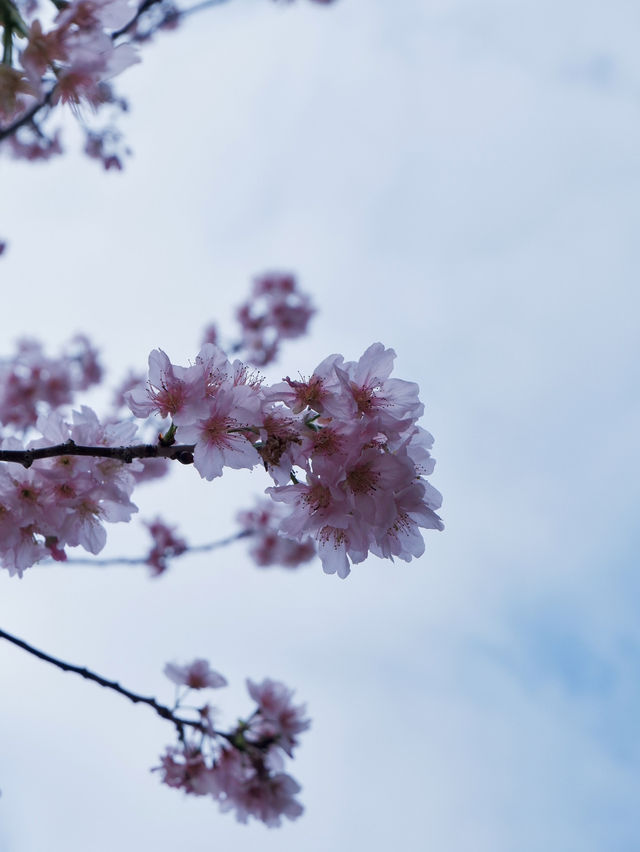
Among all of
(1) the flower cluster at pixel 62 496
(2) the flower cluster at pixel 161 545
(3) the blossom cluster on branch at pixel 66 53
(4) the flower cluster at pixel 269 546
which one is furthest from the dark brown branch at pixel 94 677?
(4) the flower cluster at pixel 269 546

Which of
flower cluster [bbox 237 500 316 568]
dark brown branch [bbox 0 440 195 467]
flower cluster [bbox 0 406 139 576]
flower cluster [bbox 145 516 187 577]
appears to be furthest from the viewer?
flower cluster [bbox 237 500 316 568]

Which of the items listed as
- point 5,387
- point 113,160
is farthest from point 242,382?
point 5,387

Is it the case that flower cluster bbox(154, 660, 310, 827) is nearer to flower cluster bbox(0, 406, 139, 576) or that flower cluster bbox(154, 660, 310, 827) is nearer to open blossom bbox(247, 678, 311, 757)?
open blossom bbox(247, 678, 311, 757)

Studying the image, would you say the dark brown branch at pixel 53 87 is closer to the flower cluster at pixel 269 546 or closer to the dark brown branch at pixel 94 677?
the dark brown branch at pixel 94 677

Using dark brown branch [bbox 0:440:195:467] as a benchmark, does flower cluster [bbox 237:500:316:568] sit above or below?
above

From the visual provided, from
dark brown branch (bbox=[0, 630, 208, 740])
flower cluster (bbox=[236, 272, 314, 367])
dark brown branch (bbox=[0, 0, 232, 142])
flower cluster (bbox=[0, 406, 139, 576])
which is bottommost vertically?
dark brown branch (bbox=[0, 630, 208, 740])

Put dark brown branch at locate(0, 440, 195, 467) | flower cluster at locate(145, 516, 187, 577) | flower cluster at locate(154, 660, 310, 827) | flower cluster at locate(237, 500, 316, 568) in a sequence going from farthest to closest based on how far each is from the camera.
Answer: flower cluster at locate(237, 500, 316, 568)
flower cluster at locate(145, 516, 187, 577)
flower cluster at locate(154, 660, 310, 827)
dark brown branch at locate(0, 440, 195, 467)

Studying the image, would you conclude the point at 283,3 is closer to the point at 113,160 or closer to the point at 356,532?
the point at 113,160

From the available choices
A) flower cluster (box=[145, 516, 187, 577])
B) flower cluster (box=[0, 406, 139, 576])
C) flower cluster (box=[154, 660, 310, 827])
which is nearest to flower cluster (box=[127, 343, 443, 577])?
flower cluster (box=[0, 406, 139, 576])
